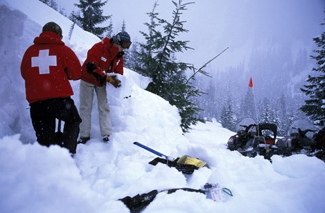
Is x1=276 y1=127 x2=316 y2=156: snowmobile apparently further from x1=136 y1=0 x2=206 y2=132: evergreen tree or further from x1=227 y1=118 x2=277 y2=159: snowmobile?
x1=136 y1=0 x2=206 y2=132: evergreen tree

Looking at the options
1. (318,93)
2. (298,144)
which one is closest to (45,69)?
(298,144)

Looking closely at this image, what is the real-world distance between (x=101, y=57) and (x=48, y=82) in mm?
1815

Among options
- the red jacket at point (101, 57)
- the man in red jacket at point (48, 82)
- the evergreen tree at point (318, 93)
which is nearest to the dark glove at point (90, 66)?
the red jacket at point (101, 57)

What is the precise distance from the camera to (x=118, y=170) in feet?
10.6

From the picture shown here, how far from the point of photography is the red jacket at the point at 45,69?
290 centimetres

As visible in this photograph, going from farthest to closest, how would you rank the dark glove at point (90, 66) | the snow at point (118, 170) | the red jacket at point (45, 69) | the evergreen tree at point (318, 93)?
the evergreen tree at point (318, 93) < the dark glove at point (90, 66) < the red jacket at point (45, 69) < the snow at point (118, 170)

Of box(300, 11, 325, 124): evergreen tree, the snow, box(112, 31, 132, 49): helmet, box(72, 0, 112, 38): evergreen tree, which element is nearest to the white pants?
the snow

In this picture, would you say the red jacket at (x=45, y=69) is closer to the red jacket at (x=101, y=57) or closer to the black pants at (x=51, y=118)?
the black pants at (x=51, y=118)

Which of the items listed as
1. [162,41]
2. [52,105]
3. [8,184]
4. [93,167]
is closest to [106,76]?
[52,105]

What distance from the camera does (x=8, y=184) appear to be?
1.40 m

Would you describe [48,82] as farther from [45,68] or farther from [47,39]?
[47,39]

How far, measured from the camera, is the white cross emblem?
290 cm

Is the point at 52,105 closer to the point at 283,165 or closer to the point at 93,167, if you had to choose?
the point at 93,167

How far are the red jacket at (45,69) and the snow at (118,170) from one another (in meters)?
0.79
